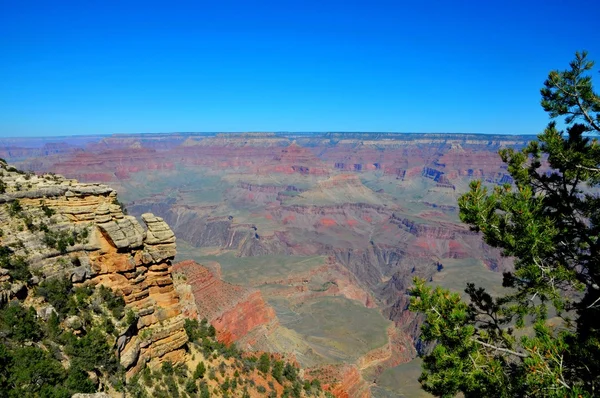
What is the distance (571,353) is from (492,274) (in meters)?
112

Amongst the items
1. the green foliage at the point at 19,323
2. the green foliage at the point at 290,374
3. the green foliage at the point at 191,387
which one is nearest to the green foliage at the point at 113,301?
the green foliage at the point at 19,323

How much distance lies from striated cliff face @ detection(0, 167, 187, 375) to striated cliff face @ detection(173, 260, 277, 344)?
2432cm

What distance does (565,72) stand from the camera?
973cm

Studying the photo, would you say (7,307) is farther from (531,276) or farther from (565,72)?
(565,72)

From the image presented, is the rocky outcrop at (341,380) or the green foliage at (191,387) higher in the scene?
the green foliage at (191,387)

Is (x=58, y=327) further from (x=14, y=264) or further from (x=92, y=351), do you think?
(x=14, y=264)

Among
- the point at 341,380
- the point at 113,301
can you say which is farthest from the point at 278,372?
the point at 341,380

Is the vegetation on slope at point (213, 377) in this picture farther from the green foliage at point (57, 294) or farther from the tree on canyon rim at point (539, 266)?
the tree on canyon rim at point (539, 266)

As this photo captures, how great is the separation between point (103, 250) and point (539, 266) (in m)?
14.5

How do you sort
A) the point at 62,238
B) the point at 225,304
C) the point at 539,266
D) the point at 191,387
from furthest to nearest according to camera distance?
the point at 225,304
the point at 191,387
the point at 62,238
the point at 539,266

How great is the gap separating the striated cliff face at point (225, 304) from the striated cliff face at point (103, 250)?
24315mm

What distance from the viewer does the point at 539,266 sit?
9.37 meters

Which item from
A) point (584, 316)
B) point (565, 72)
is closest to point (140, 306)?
point (584, 316)

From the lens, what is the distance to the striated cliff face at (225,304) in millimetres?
40688
